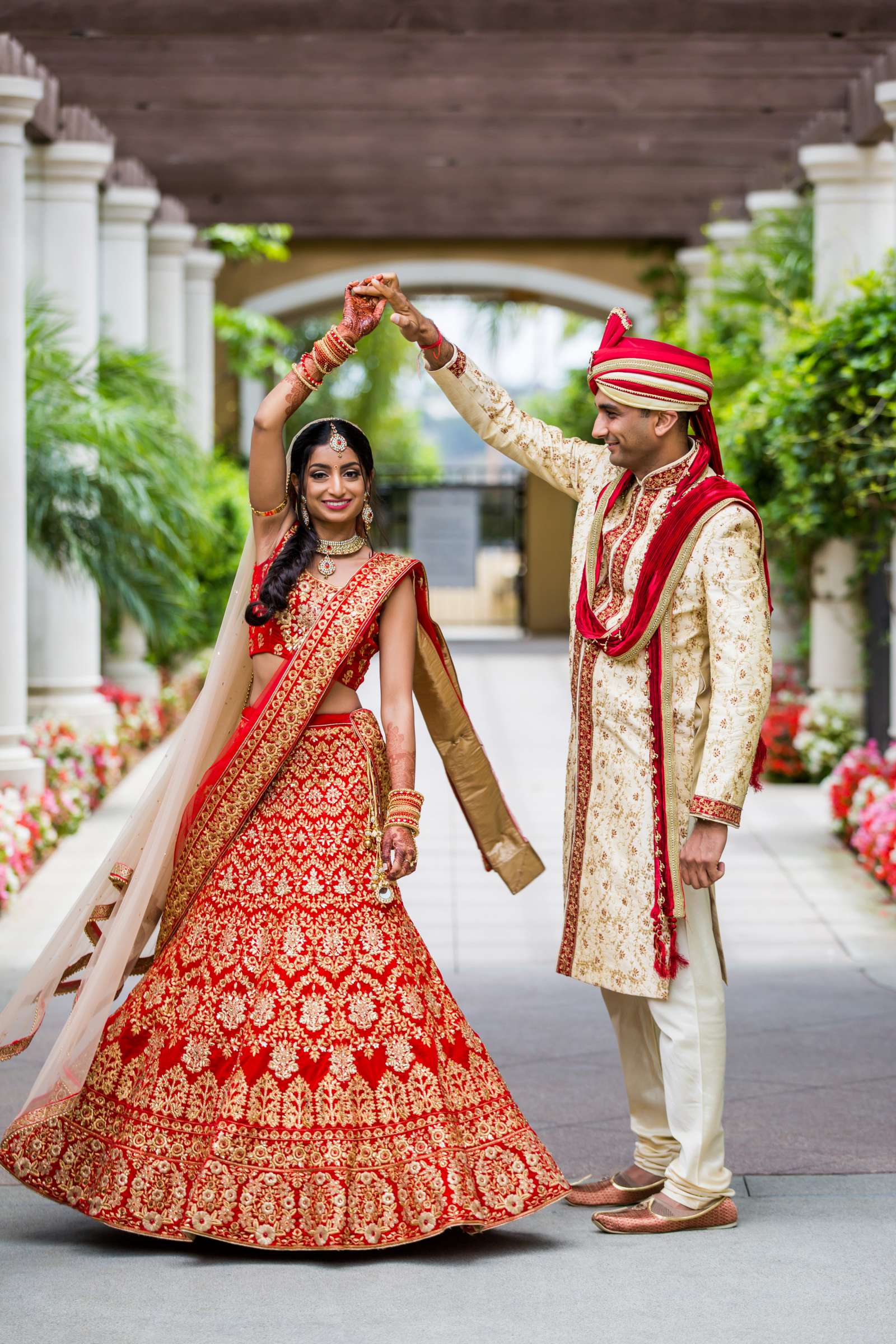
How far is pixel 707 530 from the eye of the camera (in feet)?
12.2

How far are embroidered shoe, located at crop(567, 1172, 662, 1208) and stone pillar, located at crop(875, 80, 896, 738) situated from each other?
14.6ft

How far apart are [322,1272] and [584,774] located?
118cm

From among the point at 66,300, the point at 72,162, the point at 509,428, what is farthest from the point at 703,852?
the point at 72,162

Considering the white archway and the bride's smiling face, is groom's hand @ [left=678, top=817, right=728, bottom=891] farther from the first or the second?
the white archway

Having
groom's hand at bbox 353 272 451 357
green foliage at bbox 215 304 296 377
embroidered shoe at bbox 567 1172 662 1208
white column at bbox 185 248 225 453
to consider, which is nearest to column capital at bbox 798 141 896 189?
white column at bbox 185 248 225 453

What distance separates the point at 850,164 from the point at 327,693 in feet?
23.8

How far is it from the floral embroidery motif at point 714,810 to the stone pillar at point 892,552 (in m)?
4.59

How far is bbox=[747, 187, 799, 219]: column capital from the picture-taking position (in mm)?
11781

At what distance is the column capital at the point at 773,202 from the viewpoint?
11.8 meters

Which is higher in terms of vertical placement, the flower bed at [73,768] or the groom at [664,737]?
the groom at [664,737]

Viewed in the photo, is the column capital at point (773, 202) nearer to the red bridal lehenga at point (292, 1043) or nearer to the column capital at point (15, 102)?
the column capital at point (15, 102)

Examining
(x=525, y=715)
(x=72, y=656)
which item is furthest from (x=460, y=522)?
(x=72, y=656)

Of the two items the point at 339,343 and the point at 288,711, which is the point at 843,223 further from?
the point at 288,711

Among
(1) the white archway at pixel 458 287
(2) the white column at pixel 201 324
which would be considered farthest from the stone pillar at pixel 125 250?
(1) the white archway at pixel 458 287
